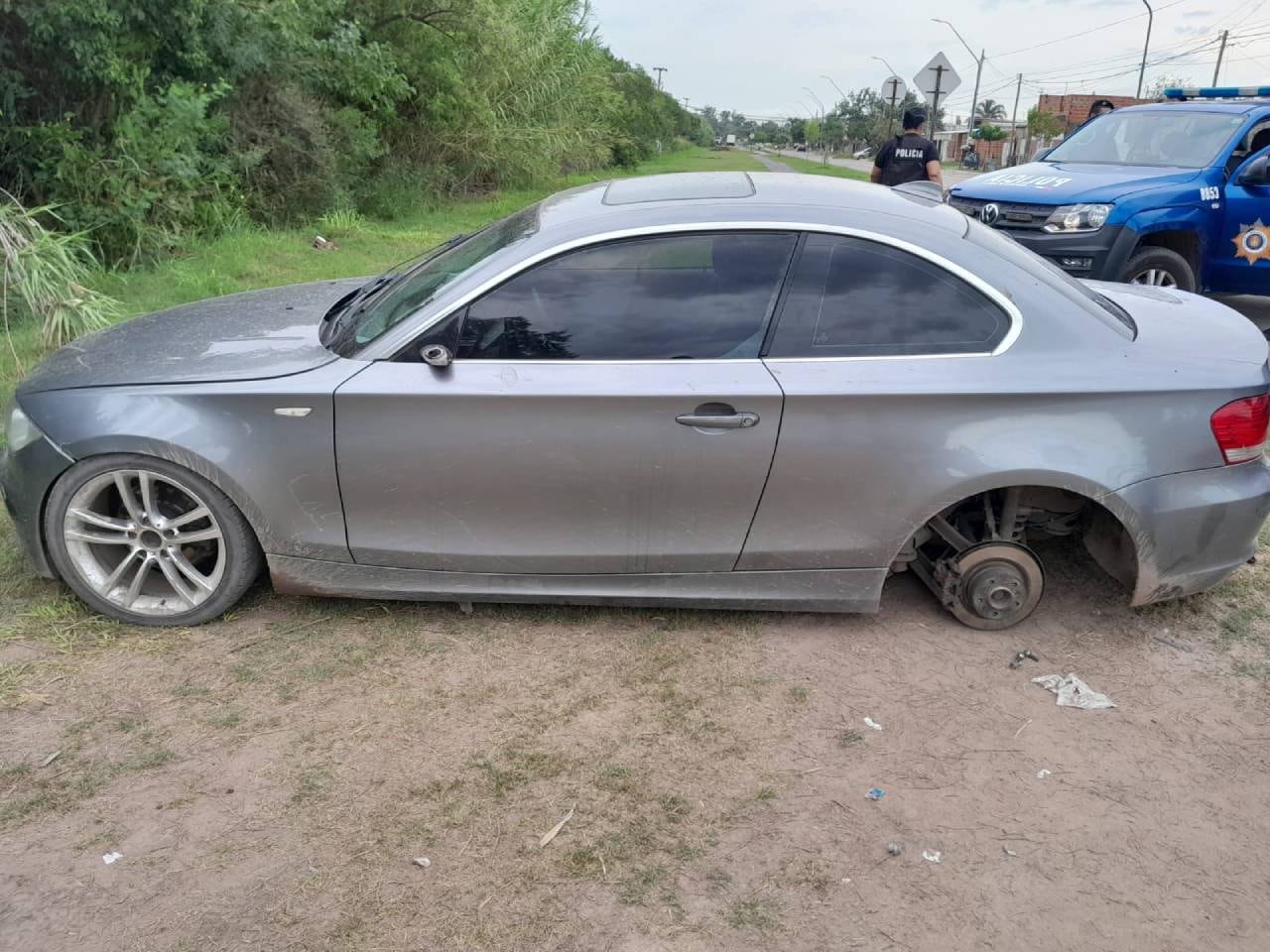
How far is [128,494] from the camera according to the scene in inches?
142

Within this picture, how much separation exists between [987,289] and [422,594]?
2.28m

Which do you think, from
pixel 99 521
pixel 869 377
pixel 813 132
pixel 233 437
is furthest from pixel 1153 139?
pixel 813 132

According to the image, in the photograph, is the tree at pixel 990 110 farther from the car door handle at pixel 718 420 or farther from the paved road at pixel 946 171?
the car door handle at pixel 718 420

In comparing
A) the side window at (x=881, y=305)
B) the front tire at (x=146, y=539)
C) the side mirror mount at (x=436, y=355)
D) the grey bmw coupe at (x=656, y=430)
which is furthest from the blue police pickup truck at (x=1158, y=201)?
the front tire at (x=146, y=539)

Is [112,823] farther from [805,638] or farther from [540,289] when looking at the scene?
[805,638]

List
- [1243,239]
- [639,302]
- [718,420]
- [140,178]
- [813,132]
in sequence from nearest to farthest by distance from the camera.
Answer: [718,420], [639,302], [1243,239], [140,178], [813,132]

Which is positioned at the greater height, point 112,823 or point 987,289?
point 987,289

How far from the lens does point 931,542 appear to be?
4.08 meters

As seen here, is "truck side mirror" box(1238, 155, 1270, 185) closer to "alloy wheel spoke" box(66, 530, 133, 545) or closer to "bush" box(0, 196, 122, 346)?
"alloy wheel spoke" box(66, 530, 133, 545)

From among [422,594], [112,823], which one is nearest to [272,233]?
[422,594]

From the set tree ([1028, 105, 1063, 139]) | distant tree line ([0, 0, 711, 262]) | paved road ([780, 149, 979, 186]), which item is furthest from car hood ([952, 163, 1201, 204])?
tree ([1028, 105, 1063, 139])

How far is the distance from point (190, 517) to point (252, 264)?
299 inches

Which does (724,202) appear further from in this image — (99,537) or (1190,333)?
(99,537)

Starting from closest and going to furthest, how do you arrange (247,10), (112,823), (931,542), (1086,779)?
(112,823)
(1086,779)
(931,542)
(247,10)
